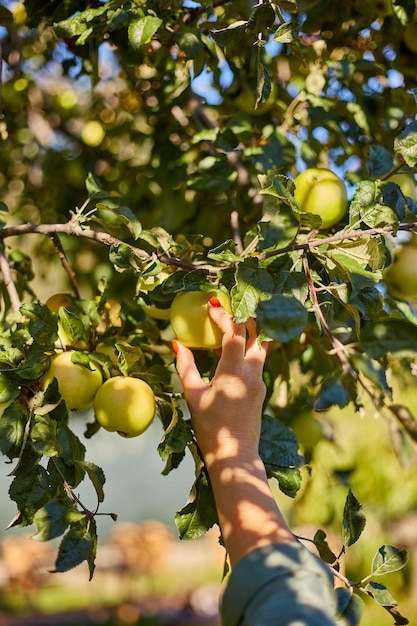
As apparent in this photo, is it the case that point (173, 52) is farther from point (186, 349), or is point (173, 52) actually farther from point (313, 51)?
point (186, 349)

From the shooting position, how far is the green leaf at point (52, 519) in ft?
2.88

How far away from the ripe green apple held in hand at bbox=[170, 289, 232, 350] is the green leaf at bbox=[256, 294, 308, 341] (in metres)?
0.22

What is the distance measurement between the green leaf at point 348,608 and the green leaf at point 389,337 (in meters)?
0.36

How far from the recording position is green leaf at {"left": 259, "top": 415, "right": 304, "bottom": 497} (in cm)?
106

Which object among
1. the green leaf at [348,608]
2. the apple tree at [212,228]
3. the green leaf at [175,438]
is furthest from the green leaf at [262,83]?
the green leaf at [348,608]

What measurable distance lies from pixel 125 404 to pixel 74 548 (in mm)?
229

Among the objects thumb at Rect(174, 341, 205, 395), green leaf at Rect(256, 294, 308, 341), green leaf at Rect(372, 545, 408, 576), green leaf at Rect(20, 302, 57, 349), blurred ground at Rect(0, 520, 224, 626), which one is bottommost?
blurred ground at Rect(0, 520, 224, 626)

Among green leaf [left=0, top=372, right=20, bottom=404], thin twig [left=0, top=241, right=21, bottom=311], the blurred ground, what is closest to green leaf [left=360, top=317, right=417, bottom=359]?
green leaf [left=0, top=372, right=20, bottom=404]

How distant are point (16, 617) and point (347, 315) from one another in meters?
5.66

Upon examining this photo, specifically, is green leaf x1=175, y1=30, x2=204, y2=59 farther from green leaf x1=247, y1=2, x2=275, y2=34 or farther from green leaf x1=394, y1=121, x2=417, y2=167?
green leaf x1=394, y1=121, x2=417, y2=167

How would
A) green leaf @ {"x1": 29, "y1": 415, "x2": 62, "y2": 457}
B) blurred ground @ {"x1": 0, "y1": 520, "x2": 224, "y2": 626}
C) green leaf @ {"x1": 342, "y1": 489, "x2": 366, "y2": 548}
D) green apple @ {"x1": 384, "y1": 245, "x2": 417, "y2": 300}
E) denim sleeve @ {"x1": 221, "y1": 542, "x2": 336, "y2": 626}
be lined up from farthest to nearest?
blurred ground @ {"x1": 0, "y1": 520, "x2": 224, "y2": 626} → green apple @ {"x1": 384, "y1": 245, "x2": 417, "y2": 300} → green leaf @ {"x1": 342, "y1": 489, "x2": 366, "y2": 548} → green leaf @ {"x1": 29, "y1": 415, "x2": 62, "y2": 457} → denim sleeve @ {"x1": 221, "y1": 542, "x2": 336, "y2": 626}

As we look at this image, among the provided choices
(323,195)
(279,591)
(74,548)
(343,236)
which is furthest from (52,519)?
(323,195)

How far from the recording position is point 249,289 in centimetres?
94

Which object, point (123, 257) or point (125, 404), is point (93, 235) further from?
point (125, 404)
